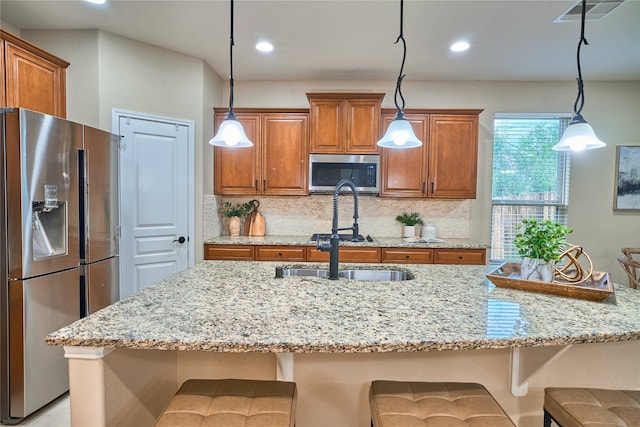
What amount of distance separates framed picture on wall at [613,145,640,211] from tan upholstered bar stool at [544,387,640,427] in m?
3.63

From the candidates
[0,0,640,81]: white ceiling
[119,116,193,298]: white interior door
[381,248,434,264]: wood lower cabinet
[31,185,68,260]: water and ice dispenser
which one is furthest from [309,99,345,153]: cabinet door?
[31,185,68,260]: water and ice dispenser

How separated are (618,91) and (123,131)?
17.2 ft

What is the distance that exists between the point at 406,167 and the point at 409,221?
0.64 metres

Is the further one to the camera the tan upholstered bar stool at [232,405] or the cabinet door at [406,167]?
the cabinet door at [406,167]

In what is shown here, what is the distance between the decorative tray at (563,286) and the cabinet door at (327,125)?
2273 millimetres

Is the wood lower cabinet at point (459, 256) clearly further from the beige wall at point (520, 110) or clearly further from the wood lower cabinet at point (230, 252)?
the wood lower cabinet at point (230, 252)

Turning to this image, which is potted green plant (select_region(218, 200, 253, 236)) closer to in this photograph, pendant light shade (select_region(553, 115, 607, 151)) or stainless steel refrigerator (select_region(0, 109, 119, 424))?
stainless steel refrigerator (select_region(0, 109, 119, 424))

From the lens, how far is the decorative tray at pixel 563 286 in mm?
1401

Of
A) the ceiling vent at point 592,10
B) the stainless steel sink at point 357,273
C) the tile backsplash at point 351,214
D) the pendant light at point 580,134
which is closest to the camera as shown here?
the pendant light at point 580,134

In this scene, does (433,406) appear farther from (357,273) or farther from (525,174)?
(525,174)

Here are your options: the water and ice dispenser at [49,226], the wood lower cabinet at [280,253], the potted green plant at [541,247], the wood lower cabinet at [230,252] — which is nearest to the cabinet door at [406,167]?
the wood lower cabinet at [280,253]

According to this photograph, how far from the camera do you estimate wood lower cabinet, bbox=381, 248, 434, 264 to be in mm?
3410

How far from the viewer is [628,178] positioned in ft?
12.6

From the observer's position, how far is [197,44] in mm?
3059
